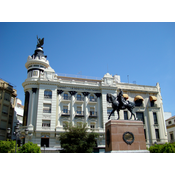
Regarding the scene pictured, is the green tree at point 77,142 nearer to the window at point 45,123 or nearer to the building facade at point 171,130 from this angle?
the window at point 45,123

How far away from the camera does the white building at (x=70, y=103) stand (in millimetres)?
35156

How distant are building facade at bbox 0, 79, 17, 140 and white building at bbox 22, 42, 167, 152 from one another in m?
8.74

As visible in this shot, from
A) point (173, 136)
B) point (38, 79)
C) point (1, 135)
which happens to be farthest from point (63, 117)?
point (173, 136)

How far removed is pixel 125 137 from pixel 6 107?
35.5 metres

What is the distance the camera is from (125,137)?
17.2 meters

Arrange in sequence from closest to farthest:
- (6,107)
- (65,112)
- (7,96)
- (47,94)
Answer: (47,94)
(65,112)
(6,107)
(7,96)

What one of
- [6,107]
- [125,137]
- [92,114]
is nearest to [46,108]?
[92,114]

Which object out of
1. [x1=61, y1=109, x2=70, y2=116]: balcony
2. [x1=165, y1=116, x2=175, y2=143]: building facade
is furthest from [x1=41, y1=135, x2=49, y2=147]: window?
[x1=165, y1=116, x2=175, y2=143]: building facade

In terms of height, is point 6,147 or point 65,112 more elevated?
point 65,112

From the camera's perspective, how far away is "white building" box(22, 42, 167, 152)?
115ft

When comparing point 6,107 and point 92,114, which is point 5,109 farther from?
point 92,114

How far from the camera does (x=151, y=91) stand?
43594 mm

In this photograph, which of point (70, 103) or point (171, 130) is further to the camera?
point (171, 130)

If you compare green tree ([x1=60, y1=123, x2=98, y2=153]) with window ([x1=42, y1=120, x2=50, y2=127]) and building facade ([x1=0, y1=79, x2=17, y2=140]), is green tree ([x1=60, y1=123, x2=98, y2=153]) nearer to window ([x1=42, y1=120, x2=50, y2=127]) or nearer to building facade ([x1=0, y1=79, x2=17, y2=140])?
window ([x1=42, y1=120, x2=50, y2=127])
